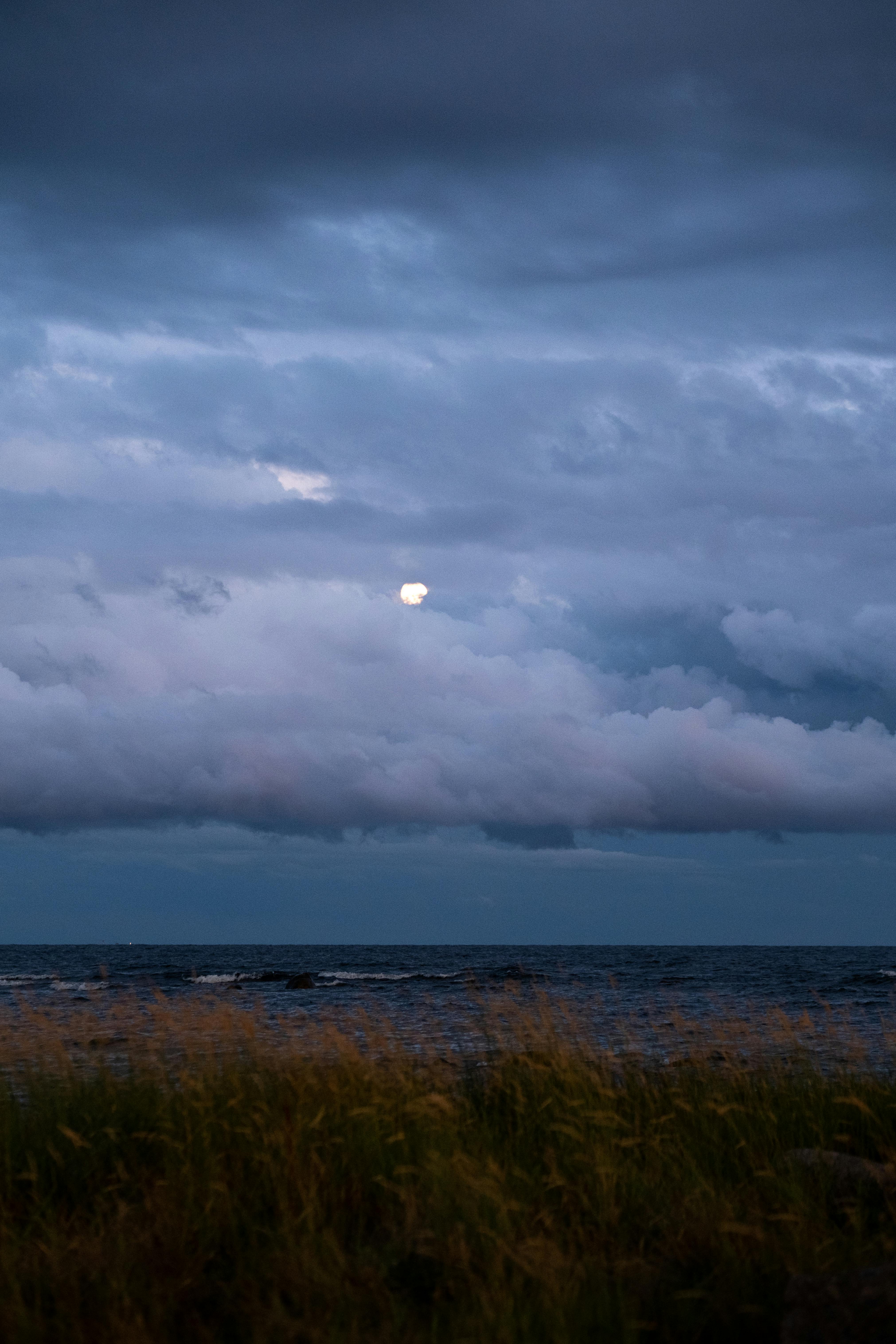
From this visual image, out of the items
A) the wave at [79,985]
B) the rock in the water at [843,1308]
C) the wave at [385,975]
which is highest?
the rock in the water at [843,1308]

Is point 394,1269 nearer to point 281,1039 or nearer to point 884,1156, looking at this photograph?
point 884,1156

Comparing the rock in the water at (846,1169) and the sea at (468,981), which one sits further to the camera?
the sea at (468,981)

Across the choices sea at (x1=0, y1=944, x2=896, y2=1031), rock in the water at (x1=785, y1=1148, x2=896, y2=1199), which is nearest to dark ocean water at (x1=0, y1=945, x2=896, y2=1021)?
sea at (x1=0, y1=944, x2=896, y2=1031)

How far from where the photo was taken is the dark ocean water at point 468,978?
32.2 metres

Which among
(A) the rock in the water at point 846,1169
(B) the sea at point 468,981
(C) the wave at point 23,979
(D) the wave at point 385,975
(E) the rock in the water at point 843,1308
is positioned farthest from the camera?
(D) the wave at point 385,975

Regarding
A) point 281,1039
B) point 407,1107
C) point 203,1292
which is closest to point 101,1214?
point 203,1292

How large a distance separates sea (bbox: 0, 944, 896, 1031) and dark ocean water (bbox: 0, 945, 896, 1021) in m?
0.21

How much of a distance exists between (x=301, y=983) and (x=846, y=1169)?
140 ft

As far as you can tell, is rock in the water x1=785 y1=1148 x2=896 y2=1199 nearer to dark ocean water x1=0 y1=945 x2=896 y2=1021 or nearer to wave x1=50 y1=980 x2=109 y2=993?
dark ocean water x1=0 y1=945 x2=896 y2=1021

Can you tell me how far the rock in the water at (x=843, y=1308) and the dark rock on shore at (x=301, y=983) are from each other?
140 feet

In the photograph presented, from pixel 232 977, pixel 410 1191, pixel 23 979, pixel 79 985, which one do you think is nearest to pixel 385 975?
pixel 232 977

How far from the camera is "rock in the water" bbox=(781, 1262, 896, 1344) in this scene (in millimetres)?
4664

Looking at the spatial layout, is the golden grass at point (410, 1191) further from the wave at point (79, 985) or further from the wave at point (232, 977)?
the wave at point (232, 977)

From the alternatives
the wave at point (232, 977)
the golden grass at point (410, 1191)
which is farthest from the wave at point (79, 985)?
the golden grass at point (410, 1191)
